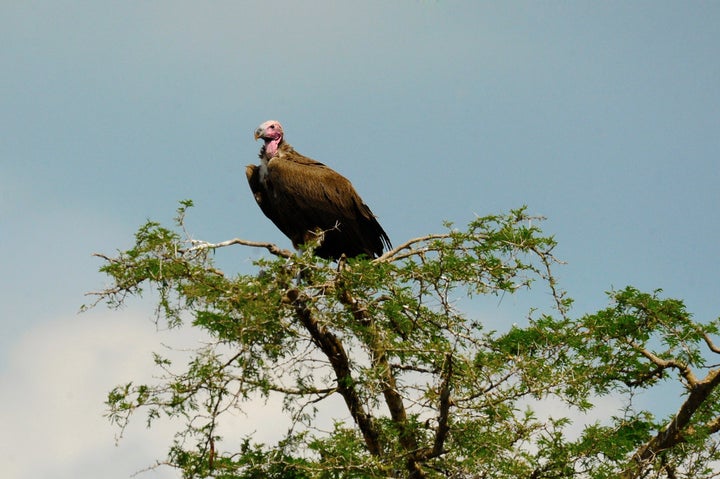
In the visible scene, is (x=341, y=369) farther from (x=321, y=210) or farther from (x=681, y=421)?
(x=681, y=421)

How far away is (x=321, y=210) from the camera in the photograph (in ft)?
40.0

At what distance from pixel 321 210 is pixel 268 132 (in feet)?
6.69

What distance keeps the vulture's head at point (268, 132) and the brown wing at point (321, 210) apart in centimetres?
108

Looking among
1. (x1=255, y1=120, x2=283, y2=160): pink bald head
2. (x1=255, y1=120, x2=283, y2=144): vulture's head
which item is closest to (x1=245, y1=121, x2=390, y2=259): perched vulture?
(x1=255, y1=120, x2=283, y2=160): pink bald head

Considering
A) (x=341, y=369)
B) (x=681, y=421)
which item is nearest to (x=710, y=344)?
(x=681, y=421)

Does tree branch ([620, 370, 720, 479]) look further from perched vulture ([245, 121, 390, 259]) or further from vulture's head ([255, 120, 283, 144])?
vulture's head ([255, 120, 283, 144])

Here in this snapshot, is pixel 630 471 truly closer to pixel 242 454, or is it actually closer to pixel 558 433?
pixel 558 433

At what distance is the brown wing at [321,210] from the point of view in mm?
12180

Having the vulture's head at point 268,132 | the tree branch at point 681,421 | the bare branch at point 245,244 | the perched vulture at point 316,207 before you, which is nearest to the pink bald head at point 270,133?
the vulture's head at point 268,132

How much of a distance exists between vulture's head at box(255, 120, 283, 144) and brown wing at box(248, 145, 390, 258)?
1084 millimetres

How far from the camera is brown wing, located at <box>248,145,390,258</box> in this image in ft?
40.0

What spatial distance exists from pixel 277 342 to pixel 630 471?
447cm

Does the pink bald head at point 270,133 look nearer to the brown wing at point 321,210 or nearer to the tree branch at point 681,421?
the brown wing at point 321,210

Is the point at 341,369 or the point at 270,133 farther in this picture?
the point at 270,133
